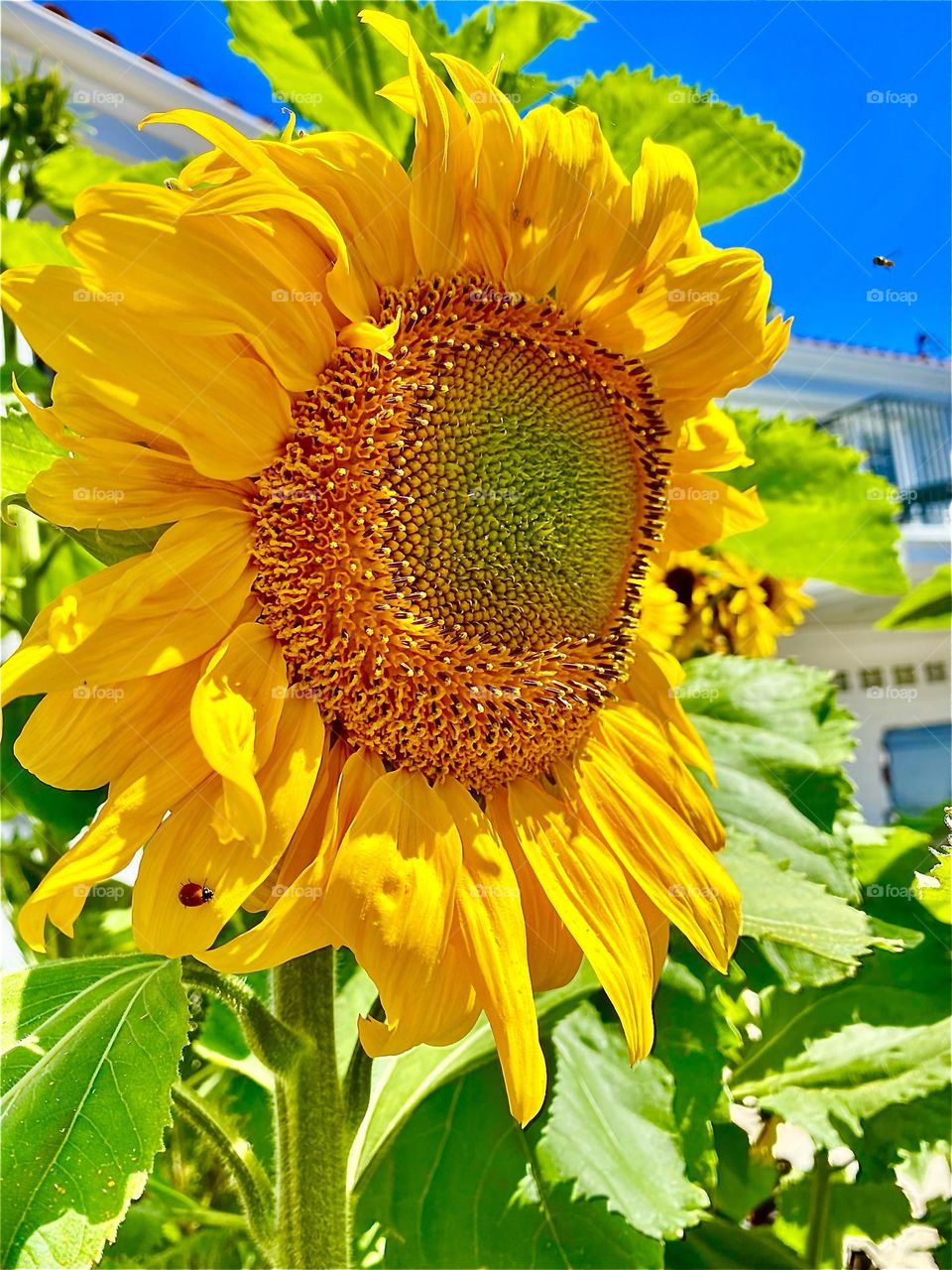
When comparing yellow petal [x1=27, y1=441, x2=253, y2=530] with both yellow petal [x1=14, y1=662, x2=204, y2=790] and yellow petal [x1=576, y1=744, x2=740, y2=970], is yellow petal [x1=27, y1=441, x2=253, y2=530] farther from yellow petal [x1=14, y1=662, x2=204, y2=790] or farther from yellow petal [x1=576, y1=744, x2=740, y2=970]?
yellow petal [x1=576, y1=744, x2=740, y2=970]

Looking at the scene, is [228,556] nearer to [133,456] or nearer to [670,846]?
[133,456]

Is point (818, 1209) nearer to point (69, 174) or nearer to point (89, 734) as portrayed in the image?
point (89, 734)

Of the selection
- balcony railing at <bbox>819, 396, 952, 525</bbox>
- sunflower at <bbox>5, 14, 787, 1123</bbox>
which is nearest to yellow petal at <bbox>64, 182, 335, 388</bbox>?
sunflower at <bbox>5, 14, 787, 1123</bbox>

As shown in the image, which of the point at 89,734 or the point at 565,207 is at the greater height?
the point at 565,207

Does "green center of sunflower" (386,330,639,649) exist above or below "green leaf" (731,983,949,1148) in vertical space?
above

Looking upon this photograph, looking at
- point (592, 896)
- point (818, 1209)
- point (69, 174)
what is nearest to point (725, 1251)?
point (818, 1209)

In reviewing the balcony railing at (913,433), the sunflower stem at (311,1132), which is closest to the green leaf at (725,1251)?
the sunflower stem at (311,1132)

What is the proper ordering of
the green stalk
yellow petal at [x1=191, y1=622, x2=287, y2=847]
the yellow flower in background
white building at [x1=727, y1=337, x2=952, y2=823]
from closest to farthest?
yellow petal at [x1=191, y1=622, x2=287, y2=847]
the green stalk
the yellow flower in background
white building at [x1=727, y1=337, x2=952, y2=823]

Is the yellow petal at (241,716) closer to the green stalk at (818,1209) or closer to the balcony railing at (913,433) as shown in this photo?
the green stalk at (818,1209)
